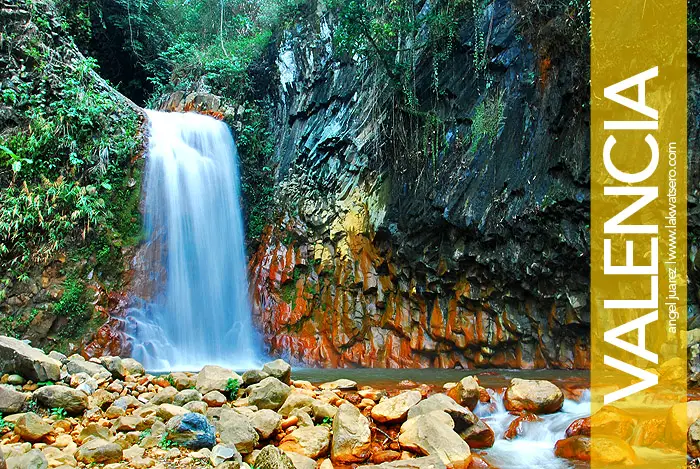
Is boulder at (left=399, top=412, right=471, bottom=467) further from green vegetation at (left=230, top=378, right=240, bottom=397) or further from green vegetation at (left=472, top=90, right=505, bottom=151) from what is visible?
green vegetation at (left=472, top=90, right=505, bottom=151)

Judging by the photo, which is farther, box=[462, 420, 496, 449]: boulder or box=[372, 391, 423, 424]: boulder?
box=[372, 391, 423, 424]: boulder

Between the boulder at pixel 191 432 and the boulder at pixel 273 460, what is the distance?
1.41ft

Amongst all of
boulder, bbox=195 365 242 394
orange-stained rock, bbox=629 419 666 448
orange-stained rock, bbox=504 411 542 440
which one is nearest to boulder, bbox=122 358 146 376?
boulder, bbox=195 365 242 394

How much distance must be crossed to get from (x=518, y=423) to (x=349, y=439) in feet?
5.92

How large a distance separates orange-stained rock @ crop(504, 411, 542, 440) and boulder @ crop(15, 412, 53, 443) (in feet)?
13.2

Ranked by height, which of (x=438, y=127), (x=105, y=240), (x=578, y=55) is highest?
(x=578, y=55)

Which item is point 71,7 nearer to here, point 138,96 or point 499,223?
point 138,96

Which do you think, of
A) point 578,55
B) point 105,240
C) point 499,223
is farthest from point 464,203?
point 105,240

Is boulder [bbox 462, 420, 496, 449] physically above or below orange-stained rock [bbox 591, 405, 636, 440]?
below

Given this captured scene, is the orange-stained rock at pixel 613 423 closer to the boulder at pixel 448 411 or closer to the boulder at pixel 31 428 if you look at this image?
the boulder at pixel 448 411

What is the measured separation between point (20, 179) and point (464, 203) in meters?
8.17

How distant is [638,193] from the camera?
247 inches

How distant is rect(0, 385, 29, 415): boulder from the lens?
3.94m

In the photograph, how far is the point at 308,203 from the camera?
10523 mm
